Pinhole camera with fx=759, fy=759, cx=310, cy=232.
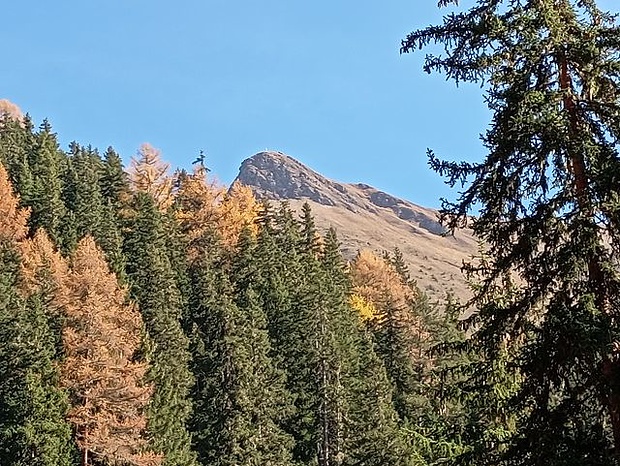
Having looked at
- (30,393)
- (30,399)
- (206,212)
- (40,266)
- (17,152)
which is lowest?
(30,399)

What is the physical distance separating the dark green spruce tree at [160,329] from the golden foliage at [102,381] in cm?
224

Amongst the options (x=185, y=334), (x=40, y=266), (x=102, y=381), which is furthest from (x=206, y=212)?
(x=102, y=381)

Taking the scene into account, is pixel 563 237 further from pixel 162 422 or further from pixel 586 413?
pixel 162 422

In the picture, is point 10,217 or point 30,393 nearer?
point 30,393

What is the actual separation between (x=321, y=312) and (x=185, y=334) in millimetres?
11573

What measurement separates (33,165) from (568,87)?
6957cm

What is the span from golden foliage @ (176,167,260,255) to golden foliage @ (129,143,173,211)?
7.65 feet

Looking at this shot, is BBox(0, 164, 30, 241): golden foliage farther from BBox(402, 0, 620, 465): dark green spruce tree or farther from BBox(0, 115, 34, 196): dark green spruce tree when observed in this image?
BBox(402, 0, 620, 465): dark green spruce tree

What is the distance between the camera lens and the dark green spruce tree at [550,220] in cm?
998

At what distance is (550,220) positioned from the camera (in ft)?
33.8

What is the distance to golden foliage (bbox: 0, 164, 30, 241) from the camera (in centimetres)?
5562

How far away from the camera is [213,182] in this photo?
252 feet

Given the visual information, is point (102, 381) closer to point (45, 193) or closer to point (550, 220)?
→ point (45, 193)

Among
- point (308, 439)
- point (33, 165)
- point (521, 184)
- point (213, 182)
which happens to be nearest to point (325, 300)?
point (308, 439)
